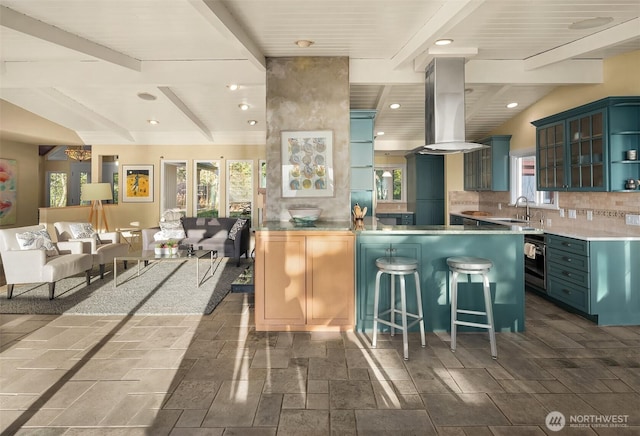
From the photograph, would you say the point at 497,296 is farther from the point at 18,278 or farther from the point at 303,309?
the point at 18,278

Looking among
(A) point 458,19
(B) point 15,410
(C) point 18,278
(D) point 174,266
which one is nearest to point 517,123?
(A) point 458,19

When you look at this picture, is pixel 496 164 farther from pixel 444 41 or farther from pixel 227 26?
pixel 227 26

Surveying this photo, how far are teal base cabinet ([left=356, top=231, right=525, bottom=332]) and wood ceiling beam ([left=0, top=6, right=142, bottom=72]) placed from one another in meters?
3.34

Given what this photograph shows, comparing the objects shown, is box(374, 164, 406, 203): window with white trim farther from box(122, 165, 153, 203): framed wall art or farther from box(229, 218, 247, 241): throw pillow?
box(122, 165, 153, 203): framed wall art

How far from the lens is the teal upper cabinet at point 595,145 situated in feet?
12.6

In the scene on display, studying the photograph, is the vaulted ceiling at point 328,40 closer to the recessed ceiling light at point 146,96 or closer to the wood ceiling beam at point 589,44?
the wood ceiling beam at point 589,44

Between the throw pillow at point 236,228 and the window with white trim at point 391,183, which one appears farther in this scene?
the window with white trim at point 391,183

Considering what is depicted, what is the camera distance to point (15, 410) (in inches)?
88.4

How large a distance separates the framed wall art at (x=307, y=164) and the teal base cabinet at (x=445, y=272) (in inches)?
46.1

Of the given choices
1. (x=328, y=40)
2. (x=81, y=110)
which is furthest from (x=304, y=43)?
(x=81, y=110)

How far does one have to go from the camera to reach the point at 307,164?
443 cm

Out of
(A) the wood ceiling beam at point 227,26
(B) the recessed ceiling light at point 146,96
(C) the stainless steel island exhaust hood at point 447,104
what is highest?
(B) the recessed ceiling light at point 146,96

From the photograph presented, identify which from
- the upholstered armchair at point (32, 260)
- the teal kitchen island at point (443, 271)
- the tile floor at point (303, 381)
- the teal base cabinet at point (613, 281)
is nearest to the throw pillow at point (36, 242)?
the upholstered armchair at point (32, 260)

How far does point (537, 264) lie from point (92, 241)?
6540mm
